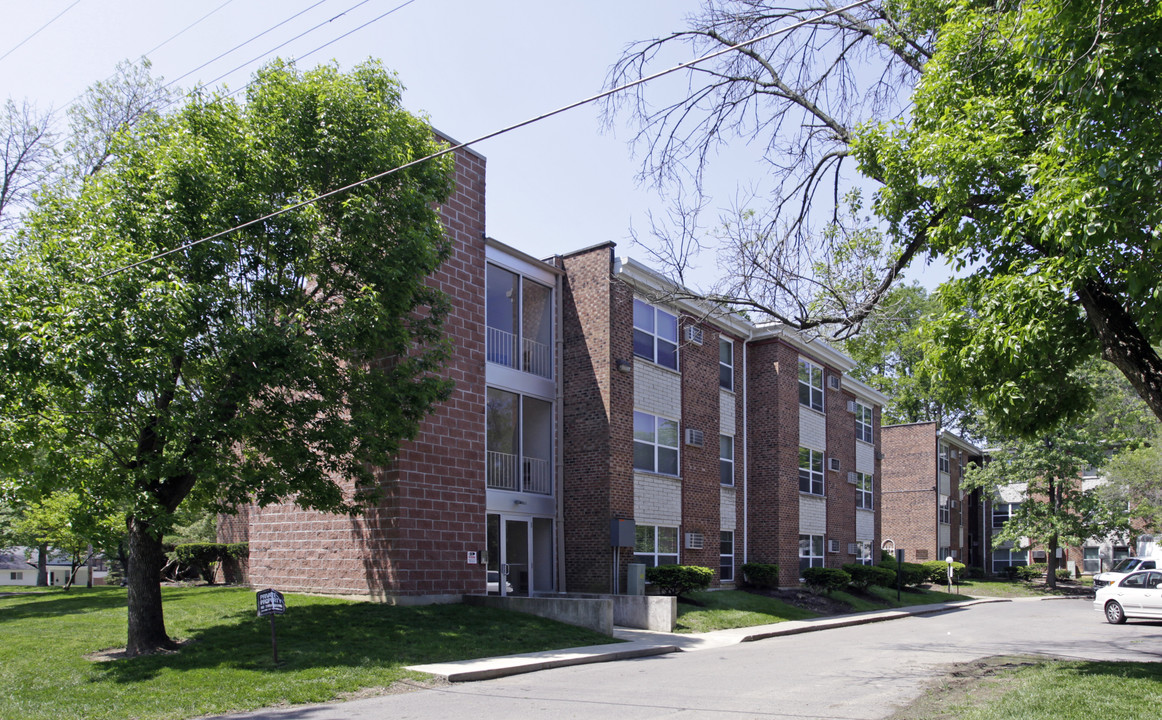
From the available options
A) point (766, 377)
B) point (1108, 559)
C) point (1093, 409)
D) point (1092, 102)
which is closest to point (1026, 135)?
point (1092, 102)

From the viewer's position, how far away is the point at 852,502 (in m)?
35.7

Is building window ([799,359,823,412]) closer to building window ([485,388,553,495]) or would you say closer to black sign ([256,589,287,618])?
building window ([485,388,553,495])

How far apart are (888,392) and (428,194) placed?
5064 cm

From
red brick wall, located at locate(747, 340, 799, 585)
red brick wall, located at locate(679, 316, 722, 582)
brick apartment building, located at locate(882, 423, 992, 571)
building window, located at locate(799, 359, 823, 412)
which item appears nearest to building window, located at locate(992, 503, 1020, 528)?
brick apartment building, located at locate(882, 423, 992, 571)

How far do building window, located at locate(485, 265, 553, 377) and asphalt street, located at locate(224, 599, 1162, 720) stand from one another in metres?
8.48

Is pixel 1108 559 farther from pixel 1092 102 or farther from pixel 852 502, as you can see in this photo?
pixel 1092 102

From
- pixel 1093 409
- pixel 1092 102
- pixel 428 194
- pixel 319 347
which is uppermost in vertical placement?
pixel 428 194

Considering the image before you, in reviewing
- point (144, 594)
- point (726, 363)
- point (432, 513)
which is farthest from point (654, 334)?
point (144, 594)

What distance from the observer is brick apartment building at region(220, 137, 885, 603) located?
1833cm

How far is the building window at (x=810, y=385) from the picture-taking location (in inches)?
1250

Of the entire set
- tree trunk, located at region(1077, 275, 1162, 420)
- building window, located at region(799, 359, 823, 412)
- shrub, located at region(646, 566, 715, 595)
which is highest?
building window, located at region(799, 359, 823, 412)

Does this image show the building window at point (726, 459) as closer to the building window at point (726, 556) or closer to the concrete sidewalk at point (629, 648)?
the building window at point (726, 556)

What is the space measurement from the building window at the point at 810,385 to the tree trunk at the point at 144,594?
2297cm

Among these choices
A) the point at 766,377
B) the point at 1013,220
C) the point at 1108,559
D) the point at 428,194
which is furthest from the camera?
the point at 1108,559
